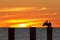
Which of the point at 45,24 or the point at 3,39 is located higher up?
the point at 45,24

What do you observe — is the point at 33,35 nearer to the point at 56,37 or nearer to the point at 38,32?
the point at 56,37

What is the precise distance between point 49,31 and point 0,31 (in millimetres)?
17027

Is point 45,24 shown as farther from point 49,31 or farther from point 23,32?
point 23,32

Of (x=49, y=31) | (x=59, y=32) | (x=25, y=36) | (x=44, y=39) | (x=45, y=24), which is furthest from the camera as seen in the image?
(x=59, y=32)

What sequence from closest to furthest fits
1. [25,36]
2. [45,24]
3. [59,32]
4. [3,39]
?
[45,24] < [3,39] < [25,36] < [59,32]

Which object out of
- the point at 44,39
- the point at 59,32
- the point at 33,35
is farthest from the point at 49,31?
the point at 59,32

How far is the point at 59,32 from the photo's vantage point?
23.9 metres

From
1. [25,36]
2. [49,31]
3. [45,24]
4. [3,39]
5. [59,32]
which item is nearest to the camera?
[45,24]

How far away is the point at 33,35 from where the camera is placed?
5719 mm

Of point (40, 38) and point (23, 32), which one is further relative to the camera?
point (23, 32)

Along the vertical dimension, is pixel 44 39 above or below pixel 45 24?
below

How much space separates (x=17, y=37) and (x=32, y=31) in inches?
645

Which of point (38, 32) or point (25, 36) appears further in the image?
point (38, 32)

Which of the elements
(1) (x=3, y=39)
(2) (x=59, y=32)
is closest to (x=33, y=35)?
(1) (x=3, y=39)
